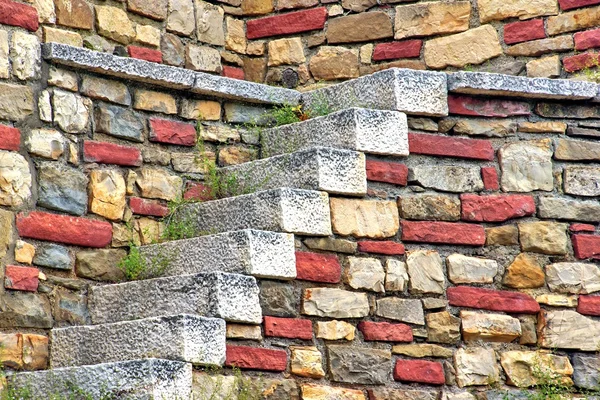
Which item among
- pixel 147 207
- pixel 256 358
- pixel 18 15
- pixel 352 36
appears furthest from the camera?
pixel 352 36

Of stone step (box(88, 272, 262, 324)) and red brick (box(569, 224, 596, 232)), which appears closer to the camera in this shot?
stone step (box(88, 272, 262, 324))

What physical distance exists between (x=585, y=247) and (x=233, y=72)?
2.07m

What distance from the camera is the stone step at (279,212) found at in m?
4.55

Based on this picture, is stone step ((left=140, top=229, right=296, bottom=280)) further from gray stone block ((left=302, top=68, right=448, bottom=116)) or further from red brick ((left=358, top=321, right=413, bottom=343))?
gray stone block ((left=302, top=68, right=448, bottom=116))

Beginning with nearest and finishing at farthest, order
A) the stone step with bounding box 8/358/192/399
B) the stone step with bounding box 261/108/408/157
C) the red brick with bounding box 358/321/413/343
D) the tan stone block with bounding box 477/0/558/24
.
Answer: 1. the stone step with bounding box 8/358/192/399
2. the red brick with bounding box 358/321/413/343
3. the stone step with bounding box 261/108/408/157
4. the tan stone block with bounding box 477/0/558/24

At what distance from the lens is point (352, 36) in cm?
592

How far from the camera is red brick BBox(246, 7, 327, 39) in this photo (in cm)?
596

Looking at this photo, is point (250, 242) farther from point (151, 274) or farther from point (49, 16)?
point (49, 16)

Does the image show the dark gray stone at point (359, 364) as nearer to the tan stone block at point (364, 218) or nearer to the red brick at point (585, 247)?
the tan stone block at point (364, 218)

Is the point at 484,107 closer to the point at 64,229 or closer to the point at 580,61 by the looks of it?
the point at 580,61

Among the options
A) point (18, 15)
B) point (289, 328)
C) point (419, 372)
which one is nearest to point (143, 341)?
point (289, 328)

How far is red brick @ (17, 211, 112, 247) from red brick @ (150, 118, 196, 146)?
19.5 inches

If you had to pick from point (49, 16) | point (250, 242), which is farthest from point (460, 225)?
point (49, 16)

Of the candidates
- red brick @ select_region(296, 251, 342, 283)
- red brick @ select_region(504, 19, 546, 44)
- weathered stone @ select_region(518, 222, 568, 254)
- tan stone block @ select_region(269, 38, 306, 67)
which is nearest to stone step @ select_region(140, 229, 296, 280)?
red brick @ select_region(296, 251, 342, 283)
